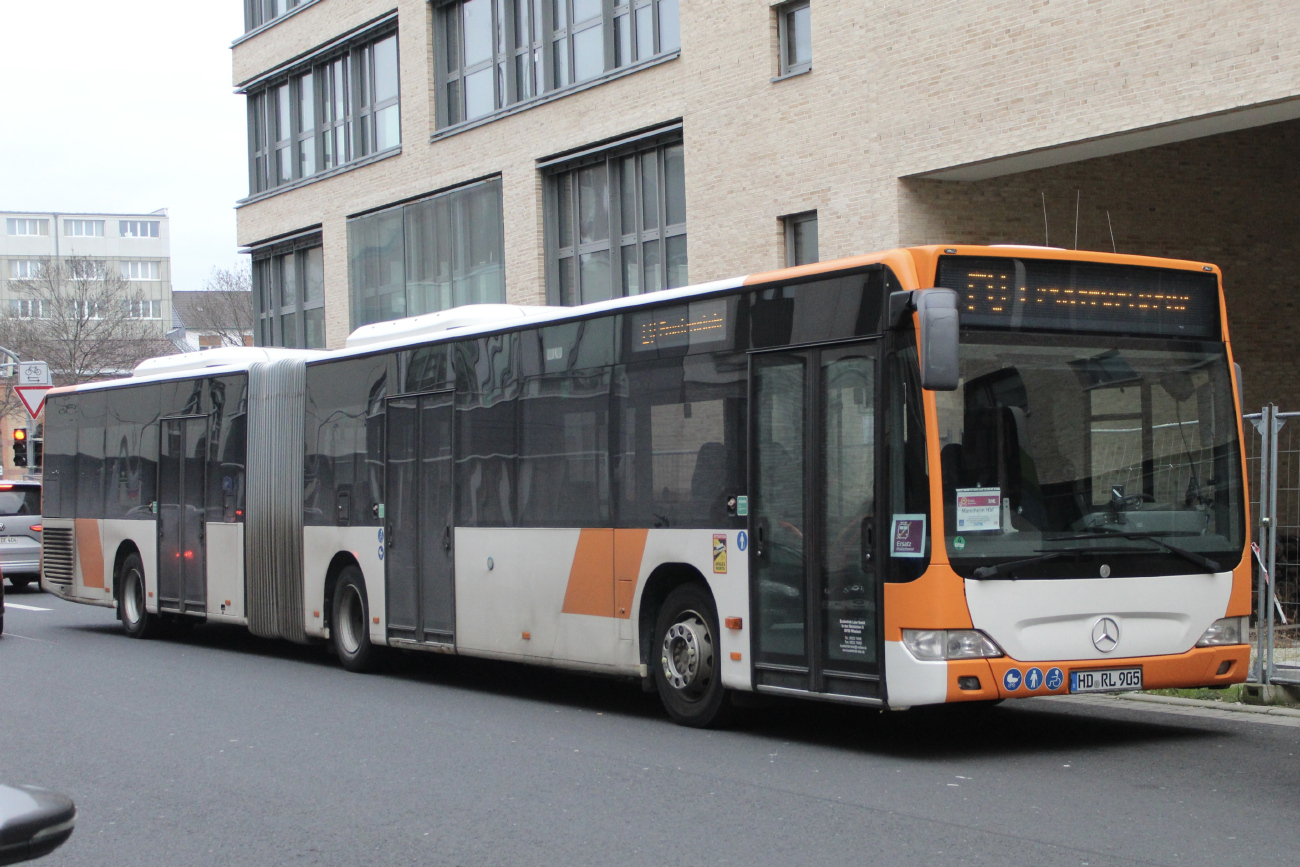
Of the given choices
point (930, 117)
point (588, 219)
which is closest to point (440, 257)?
point (588, 219)

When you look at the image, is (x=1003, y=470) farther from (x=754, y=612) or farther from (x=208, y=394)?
(x=208, y=394)

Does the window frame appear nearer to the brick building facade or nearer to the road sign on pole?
the brick building facade

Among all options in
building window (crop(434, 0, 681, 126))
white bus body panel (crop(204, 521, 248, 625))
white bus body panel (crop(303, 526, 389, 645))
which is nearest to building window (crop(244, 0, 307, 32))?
building window (crop(434, 0, 681, 126))

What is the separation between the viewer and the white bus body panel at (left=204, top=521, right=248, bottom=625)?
56.9ft

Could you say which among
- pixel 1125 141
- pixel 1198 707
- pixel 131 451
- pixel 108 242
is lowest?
pixel 1198 707

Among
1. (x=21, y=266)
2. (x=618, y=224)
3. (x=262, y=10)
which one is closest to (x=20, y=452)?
(x=618, y=224)

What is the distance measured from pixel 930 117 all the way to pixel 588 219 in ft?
25.6

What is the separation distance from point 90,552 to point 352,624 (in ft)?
21.4

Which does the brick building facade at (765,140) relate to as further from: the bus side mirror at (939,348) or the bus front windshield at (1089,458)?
the bus side mirror at (939,348)

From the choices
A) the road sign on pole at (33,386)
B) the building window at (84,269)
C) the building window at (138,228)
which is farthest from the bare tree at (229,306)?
the building window at (138,228)

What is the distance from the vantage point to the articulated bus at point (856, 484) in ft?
30.0

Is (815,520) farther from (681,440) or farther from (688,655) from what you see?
(688,655)

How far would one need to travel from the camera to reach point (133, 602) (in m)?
19.6

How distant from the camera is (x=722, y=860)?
672 centimetres
